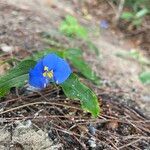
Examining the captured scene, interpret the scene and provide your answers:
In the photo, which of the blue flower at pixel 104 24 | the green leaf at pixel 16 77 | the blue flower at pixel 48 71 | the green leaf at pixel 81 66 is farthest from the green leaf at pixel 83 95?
the blue flower at pixel 104 24

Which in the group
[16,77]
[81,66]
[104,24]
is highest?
[16,77]

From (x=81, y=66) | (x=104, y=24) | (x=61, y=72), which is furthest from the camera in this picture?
(x=104, y=24)

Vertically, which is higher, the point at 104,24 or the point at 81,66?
the point at 81,66

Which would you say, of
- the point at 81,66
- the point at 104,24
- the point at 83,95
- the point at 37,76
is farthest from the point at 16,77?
the point at 104,24

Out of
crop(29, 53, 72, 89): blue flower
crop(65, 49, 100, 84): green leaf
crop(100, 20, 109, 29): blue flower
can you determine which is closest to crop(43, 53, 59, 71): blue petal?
crop(29, 53, 72, 89): blue flower

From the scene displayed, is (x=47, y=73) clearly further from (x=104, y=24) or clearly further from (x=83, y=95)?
(x=104, y=24)

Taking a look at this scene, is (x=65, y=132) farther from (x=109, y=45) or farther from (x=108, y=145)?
(x=109, y=45)

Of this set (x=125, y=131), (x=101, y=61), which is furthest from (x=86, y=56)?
(x=125, y=131)
